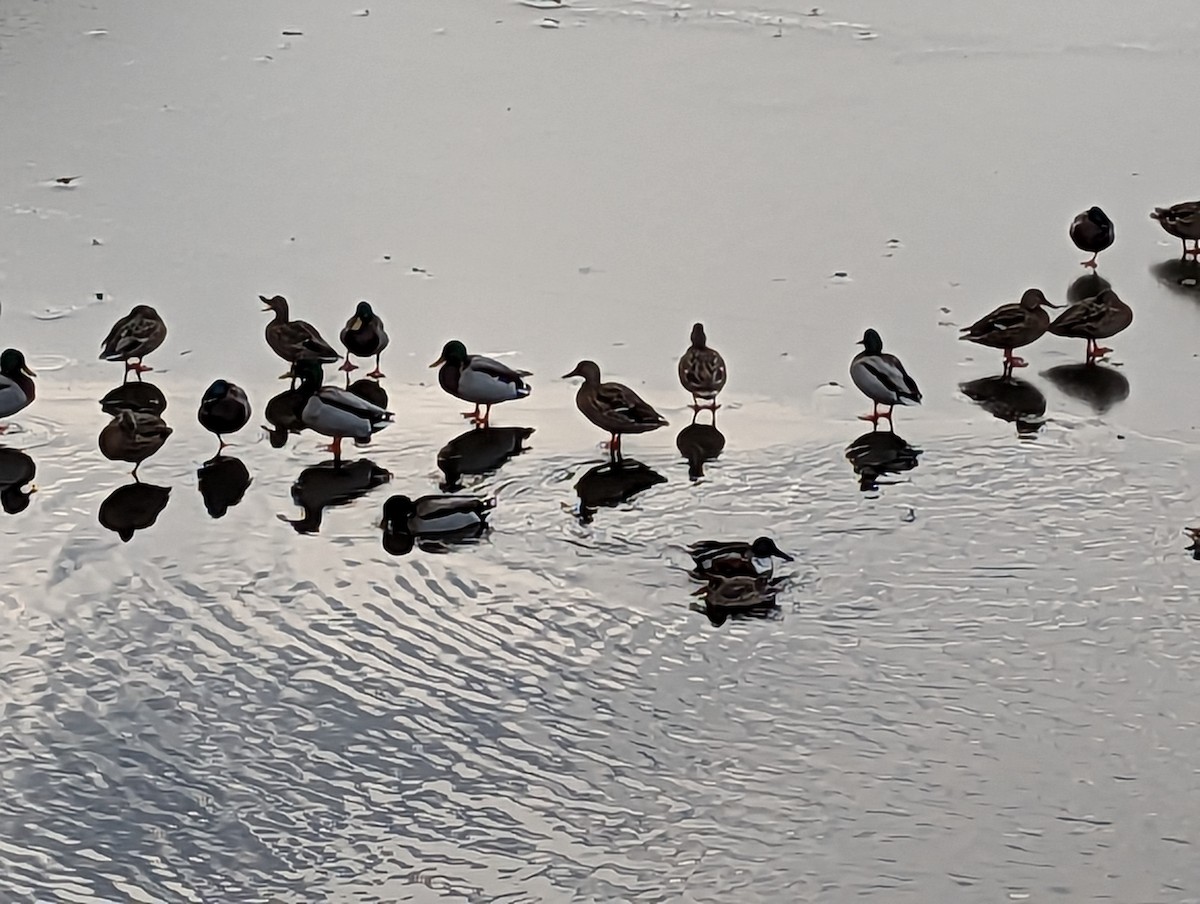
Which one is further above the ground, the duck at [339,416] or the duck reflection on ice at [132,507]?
the duck at [339,416]

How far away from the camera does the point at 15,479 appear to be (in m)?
7.66

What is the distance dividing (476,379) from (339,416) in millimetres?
639

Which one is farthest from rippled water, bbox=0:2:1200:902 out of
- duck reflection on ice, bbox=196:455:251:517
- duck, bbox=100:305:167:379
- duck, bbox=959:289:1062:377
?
duck, bbox=100:305:167:379

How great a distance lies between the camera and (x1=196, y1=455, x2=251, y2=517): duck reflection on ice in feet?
24.5

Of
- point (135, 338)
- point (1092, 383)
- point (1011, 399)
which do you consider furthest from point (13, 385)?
point (1092, 383)

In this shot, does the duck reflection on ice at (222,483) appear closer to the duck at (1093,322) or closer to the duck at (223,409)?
the duck at (223,409)

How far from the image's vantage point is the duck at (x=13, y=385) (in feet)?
26.2

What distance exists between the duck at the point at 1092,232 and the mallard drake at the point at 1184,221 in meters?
0.36

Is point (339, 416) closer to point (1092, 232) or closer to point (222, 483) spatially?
point (222, 483)

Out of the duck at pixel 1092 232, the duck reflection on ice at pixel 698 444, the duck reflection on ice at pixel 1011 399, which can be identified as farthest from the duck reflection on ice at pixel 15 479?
the duck at pixel 1092 232

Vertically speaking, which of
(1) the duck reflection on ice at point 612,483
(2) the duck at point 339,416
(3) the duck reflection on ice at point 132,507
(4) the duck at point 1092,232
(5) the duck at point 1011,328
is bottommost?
(3) the duck reflection on ice at point 132,507

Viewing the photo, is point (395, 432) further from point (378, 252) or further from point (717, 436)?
point (378, 252)

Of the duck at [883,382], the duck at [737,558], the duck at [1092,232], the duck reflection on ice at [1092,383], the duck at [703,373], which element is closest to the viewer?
the duck at [737,558]

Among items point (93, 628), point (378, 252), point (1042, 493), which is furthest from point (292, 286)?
point (1042, 493)
